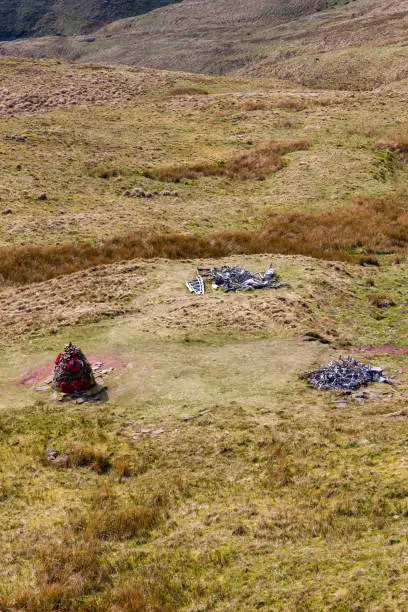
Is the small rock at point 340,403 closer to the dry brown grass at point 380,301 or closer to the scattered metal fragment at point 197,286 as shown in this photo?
the scattered metal fragment at point 197,286

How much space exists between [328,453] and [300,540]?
2.86 m

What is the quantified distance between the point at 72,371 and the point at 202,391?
354 cm

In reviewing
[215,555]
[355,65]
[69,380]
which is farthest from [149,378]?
[355,65]

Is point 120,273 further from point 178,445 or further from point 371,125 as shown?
point 371,125

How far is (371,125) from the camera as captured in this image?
5341 centimetres

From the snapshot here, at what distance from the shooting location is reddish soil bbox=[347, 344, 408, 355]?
60.1ft

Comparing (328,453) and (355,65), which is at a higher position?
(355,65)

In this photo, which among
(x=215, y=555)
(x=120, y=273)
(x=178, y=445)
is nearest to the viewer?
(x=215, y=555)

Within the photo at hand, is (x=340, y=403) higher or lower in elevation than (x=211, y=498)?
lower

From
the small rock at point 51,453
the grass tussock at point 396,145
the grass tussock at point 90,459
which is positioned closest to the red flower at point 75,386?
the small rock at point 51,453

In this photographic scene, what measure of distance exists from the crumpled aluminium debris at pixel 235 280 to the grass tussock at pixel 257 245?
15.0 ft

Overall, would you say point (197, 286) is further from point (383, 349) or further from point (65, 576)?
point (65, 576)

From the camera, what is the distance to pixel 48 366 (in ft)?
56.5

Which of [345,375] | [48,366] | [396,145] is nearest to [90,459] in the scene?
[48,366]
